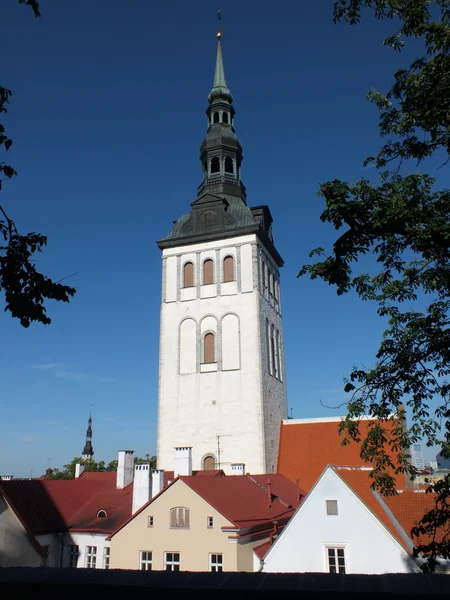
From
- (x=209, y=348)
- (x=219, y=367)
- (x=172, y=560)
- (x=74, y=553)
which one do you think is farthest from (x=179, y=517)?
(x=209, y=348)

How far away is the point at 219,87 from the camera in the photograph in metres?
43.3

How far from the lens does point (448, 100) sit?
7.65 metres

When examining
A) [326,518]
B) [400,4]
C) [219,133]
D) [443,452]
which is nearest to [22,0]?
[400,4]

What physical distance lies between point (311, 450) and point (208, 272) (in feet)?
43.2

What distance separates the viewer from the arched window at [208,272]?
34.5m

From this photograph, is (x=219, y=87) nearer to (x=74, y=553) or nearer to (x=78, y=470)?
(x=78, y=470)

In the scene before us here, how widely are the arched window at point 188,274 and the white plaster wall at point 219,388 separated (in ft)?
1.61

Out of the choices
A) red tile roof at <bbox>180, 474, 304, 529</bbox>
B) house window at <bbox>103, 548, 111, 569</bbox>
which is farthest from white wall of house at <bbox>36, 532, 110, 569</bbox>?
red tile roof at <bbox>180, 474, 304, 529</bbox>

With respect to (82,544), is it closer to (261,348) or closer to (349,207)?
(261,348)

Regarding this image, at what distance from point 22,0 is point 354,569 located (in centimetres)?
1630

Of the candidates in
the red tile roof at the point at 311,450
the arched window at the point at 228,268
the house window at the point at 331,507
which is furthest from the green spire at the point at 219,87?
the house window at the point at 331,507

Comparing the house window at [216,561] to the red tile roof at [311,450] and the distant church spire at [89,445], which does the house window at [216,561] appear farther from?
the distant church spire at [89,445]

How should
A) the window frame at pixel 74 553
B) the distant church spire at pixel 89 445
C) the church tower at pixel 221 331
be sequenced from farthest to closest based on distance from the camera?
the distant church spire at pixel 89 445 → the church tower at pixel 221 331 → the window frame at pixel 74 553

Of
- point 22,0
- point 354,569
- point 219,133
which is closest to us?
point 22,0
